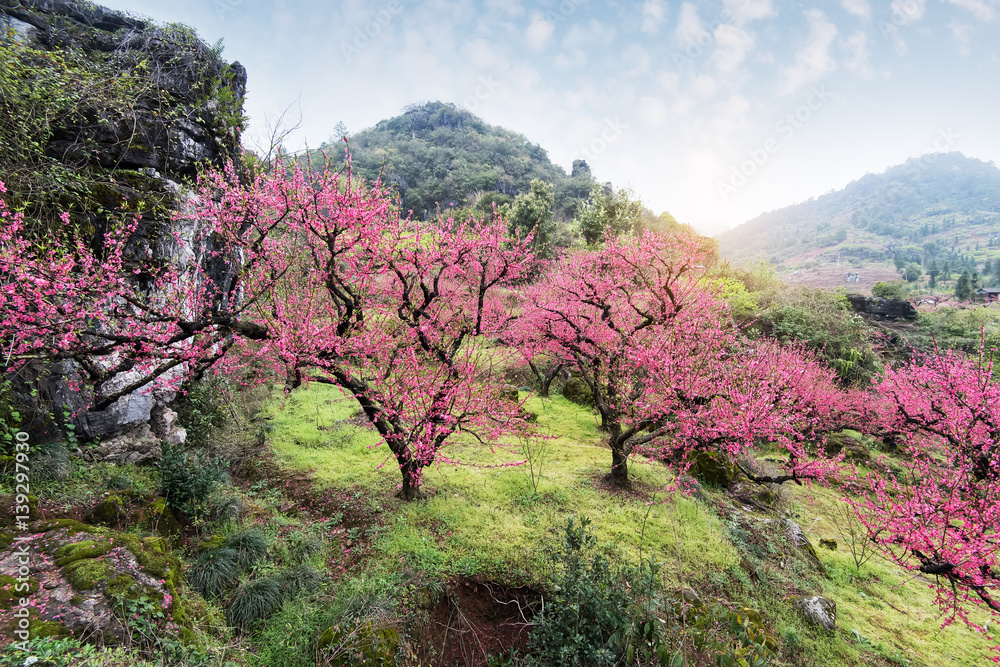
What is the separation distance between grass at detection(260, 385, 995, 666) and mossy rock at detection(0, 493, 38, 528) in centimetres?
276

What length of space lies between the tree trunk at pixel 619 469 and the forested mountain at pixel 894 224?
7313 cm

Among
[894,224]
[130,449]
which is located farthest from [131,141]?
[894,224]

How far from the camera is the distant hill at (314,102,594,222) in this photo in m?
49.8

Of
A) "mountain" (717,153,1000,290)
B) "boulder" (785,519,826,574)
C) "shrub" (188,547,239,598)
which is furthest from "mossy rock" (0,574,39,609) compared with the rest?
"mountain" (717,153,1000,290)

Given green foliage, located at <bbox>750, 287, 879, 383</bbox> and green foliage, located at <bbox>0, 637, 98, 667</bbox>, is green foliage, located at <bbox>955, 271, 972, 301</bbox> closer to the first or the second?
green foliage, located at <bbox>750, 287, 879, 383</bbox>

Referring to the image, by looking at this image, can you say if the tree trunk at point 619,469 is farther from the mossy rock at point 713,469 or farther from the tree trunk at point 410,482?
the tree trunk at point 410,482

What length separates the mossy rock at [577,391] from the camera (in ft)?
51.3

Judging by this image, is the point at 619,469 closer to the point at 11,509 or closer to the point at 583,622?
the point at 583,622

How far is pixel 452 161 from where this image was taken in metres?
57.6

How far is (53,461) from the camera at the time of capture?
527 cm

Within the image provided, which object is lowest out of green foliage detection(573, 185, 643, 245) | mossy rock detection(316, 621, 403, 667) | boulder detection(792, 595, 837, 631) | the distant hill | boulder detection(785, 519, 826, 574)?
boulder detection(785, 519, 826, 574)

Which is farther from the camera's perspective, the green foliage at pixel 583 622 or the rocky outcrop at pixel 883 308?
the rocky outcrop at pixel 883 308

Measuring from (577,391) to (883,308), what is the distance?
994 inches

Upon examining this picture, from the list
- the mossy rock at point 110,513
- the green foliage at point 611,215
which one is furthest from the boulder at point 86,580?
the green foliage at point 611,215
